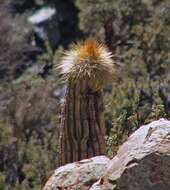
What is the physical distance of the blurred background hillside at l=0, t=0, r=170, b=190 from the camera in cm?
1217

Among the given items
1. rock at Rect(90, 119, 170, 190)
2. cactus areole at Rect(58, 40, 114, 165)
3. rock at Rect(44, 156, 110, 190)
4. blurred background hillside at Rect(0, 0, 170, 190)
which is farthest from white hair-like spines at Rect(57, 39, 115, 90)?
rock at Rect(90, 119, 170, 190)

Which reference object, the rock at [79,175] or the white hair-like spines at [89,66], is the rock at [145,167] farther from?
the white hair-like spines at [89,66]

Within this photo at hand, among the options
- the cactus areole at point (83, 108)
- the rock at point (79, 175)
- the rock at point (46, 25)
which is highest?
Result: the rock at point (46, 25)

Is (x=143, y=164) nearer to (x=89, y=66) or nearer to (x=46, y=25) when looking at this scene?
(x=89, y=66)

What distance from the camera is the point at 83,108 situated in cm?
851

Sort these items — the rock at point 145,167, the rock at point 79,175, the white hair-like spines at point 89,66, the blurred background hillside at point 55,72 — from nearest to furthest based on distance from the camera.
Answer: the rock at point 145,167
the rock at point 79,175
the white hair-like spines at point 89,66
the blurred background hillside at point 55,72

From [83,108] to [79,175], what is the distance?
2.78 m

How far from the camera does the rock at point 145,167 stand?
5.07 metres

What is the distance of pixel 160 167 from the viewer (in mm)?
5094

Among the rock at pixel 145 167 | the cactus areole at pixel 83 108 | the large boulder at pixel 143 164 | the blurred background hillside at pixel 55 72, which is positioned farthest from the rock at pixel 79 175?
the blurred background hillside at pixel 55 72

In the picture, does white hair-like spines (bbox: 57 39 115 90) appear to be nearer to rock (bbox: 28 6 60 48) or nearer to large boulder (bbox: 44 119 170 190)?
large boulder (bbox: 44 119 170 190)

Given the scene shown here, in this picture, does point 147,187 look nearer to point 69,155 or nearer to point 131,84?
point 69,155

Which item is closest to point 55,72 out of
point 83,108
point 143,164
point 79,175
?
point 83,108

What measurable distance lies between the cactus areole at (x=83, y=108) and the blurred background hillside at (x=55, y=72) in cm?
30
